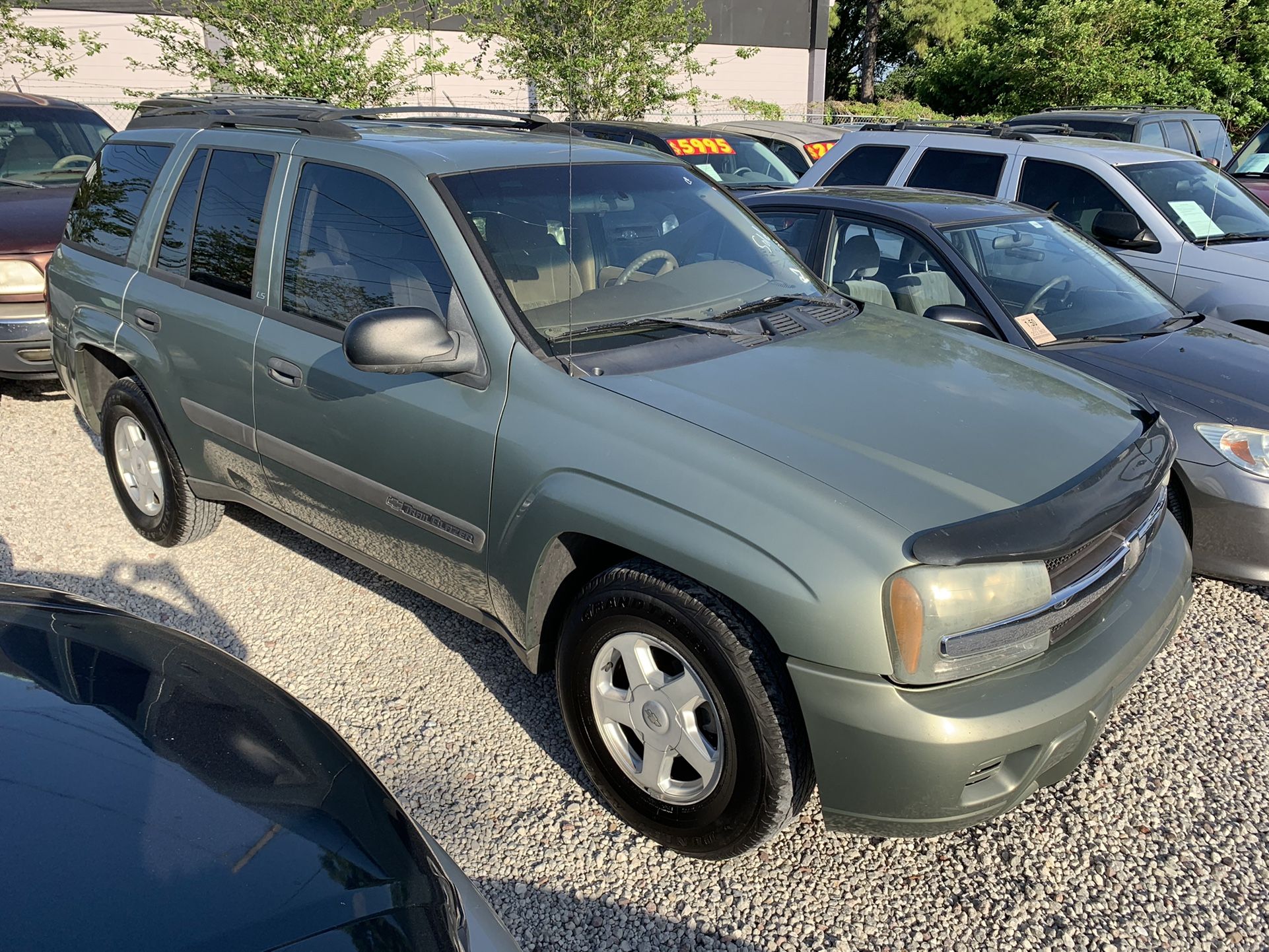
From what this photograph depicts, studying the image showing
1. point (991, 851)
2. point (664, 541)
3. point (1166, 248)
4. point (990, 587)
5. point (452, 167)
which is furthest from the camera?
point (1166, 248)

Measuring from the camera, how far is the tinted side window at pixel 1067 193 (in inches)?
258

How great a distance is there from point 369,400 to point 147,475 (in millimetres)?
1936

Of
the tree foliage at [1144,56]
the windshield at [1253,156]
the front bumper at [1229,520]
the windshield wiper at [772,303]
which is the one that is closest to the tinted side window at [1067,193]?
the front bumper at [1229,520]

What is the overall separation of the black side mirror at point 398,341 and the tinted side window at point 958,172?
Result: 5418 mm

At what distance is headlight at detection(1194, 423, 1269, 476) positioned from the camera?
3627mm

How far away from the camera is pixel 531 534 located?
8.83 feet

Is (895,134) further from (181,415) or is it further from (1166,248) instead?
(181,415)

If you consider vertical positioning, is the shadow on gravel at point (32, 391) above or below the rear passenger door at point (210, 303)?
below

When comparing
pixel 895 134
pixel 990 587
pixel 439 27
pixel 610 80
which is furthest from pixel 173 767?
pixel 439 27

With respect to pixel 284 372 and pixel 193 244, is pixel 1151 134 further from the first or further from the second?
pixel 284 372

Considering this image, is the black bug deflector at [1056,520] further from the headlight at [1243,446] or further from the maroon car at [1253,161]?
the maroon car at [1253,161]

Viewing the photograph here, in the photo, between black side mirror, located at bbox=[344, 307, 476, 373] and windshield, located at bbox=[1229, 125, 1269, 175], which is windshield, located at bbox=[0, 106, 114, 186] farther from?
windshield, located at bbox=[1229, 125, 1269, 175]

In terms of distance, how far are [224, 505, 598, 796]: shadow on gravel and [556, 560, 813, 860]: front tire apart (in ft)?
1.00

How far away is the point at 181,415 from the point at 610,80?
12033mm
